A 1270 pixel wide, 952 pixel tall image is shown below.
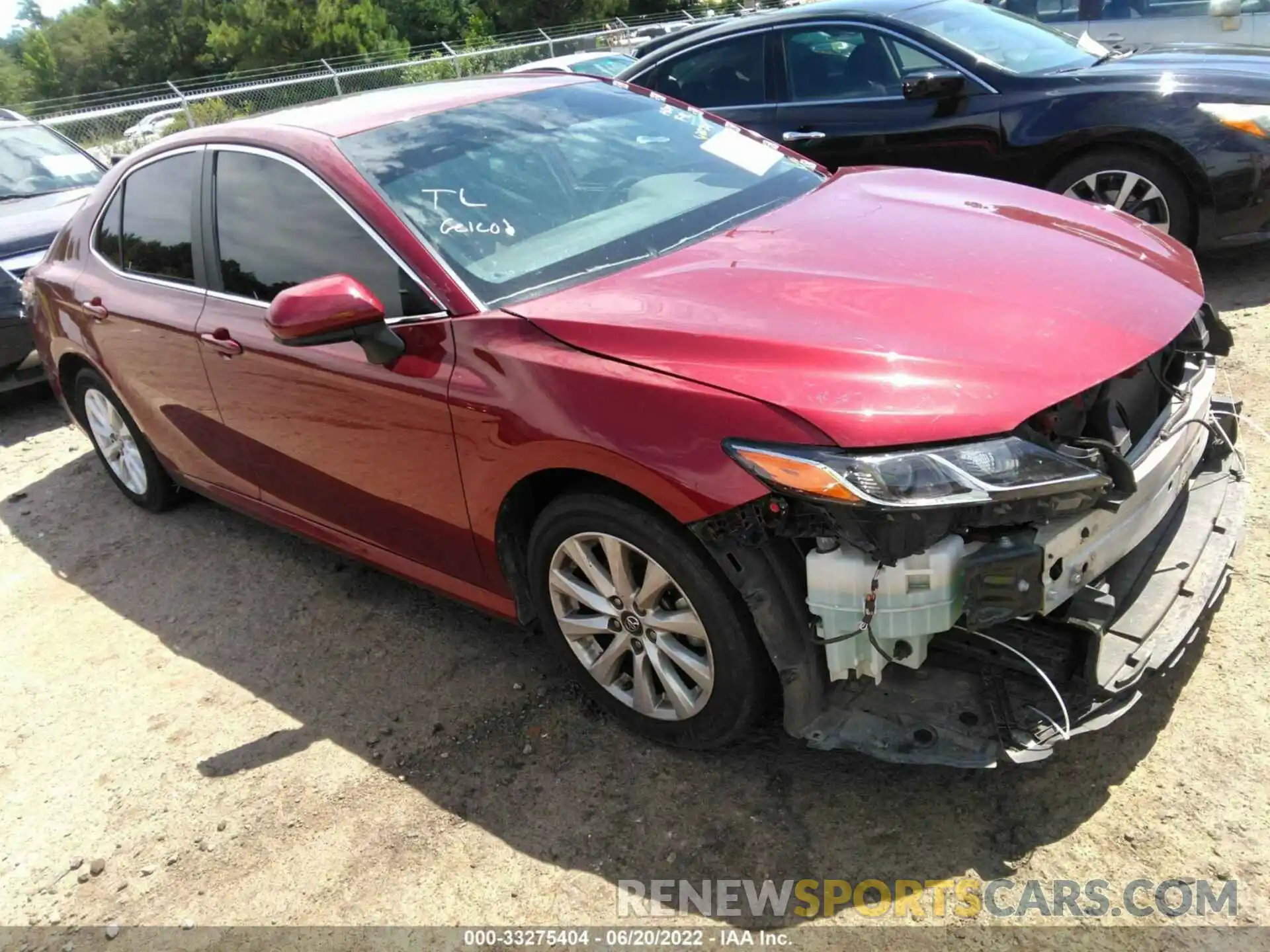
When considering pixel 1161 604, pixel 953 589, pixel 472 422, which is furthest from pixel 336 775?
pixel 1161 604

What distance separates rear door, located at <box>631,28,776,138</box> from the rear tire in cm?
180

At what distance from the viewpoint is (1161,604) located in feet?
8.40

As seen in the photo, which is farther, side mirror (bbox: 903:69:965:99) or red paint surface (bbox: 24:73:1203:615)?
side mirror (bbox: 903:69:965:99)

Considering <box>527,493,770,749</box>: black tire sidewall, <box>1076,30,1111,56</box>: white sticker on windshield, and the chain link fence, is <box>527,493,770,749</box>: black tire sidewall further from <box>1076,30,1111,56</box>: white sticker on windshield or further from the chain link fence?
the chain link fence

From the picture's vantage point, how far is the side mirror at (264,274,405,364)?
279 cm

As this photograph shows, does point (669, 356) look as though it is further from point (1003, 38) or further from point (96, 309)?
point (1003, 38)

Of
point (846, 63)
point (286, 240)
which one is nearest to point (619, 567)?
point (286, 240)

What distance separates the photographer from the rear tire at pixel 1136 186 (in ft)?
17.5

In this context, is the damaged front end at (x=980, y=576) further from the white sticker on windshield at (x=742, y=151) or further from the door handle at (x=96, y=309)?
the door handle at (x=96, y=309)

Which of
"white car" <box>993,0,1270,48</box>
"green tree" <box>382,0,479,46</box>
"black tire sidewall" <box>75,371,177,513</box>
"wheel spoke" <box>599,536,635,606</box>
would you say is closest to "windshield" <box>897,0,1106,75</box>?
"white car" <box>993,0,1270,48</box>

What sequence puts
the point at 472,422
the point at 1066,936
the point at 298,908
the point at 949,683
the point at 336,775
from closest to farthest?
1. the point at 1066,936
2. the point at 949,683
3. the point at 298,908
4. the point at 472,422
5. the point at 336,775

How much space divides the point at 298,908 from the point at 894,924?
148 cm

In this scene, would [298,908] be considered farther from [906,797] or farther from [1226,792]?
[1226,792]

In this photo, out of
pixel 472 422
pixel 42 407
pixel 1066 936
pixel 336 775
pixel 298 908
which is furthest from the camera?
pixel 42 407
